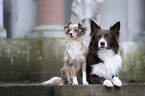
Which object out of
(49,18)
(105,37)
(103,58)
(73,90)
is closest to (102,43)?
(105,37)

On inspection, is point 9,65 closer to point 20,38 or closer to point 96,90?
point 20,38

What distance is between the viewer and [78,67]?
502 centimetres

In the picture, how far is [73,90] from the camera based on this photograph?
4656 mm

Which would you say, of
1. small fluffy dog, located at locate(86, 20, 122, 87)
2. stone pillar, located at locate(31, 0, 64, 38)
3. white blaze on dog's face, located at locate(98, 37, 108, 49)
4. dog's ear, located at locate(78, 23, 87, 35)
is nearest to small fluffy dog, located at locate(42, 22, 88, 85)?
dog's ear, located at locate(78, 23, 87, 35)

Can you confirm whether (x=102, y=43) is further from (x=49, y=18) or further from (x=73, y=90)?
(x=49, y=18)

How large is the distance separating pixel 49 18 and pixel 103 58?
374 cm

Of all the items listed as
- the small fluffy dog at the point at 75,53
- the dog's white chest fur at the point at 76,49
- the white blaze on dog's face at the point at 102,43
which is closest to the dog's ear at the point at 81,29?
the small fluffy dog at the point at 75,53

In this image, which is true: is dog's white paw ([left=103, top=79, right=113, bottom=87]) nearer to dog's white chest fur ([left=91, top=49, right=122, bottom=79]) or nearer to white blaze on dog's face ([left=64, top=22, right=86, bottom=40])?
dog's white chest fur ([left=91, top=49, right=122, bottom=79])

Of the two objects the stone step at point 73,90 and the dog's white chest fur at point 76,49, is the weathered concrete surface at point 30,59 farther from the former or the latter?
the dog's white chest fur at point 76,49

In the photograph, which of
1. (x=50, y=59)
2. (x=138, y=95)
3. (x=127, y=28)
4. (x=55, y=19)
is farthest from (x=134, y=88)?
(x=127, y=28)

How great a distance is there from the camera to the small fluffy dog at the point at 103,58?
4914mm

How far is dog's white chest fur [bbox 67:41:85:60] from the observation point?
4.85m

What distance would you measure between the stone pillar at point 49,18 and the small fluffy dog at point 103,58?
3.38 metres

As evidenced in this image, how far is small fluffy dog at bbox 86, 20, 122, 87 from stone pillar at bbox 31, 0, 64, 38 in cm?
338
